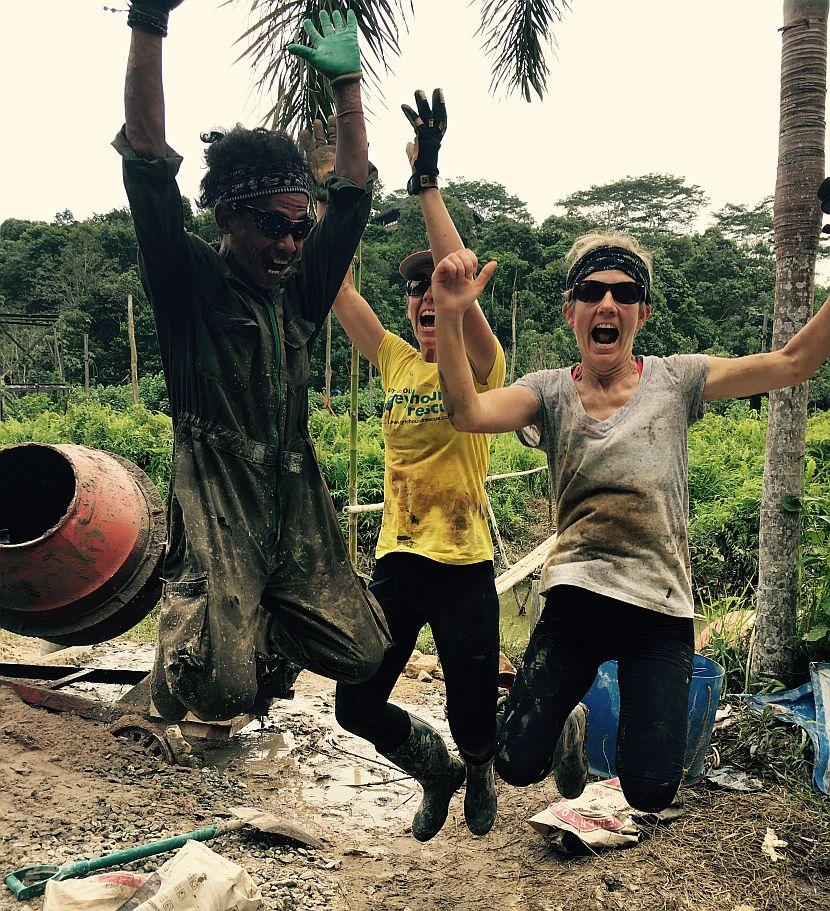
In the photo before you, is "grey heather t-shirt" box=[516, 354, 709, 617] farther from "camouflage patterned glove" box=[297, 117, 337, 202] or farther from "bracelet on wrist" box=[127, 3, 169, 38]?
"bracelet on wrist" box=[127, 3, 169, 38]

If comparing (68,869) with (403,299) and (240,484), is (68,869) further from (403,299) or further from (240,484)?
(403,299)

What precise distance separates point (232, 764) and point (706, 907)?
8.58 feet

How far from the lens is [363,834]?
3965 mm

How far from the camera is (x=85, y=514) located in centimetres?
402

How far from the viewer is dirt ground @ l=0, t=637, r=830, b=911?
3.31 m

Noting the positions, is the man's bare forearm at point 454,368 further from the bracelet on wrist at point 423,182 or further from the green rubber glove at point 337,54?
the green rubber glove at point 337,54

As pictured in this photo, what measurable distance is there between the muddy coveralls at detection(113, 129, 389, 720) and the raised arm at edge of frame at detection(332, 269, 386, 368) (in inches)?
21.4

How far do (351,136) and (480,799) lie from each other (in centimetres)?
248

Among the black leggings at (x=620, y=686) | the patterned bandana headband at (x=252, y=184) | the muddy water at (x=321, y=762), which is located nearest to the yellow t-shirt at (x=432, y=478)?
the black leggings at (x=620, y=686)

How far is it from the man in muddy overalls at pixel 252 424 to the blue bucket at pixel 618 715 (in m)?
1.75

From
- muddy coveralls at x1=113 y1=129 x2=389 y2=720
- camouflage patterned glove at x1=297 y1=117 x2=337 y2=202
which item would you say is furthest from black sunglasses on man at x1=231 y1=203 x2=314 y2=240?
camouflage patterned glove at x1=297 y1=117 x2=337 y2=202

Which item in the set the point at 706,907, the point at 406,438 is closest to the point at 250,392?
the point at 406,438

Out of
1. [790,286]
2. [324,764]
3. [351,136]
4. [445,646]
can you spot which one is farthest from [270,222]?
[324,764]

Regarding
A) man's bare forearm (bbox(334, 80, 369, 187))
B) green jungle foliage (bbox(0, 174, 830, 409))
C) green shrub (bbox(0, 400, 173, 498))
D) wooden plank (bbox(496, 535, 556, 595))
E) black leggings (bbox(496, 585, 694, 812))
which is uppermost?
green jungle foliage (bbox(0, 174, 830, 409))
